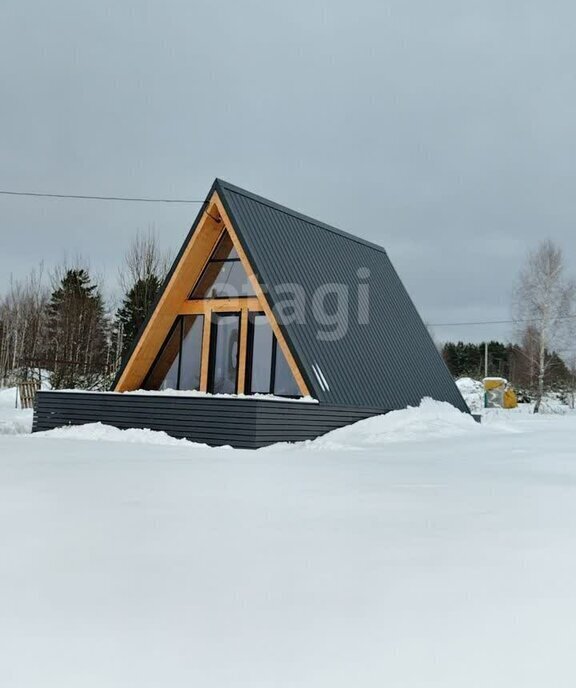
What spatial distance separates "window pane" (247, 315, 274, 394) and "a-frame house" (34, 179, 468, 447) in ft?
0.06

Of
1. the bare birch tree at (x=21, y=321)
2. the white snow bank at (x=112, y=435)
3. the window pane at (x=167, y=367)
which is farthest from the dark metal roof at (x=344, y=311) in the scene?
the bare birch tree at (x=21, y=321)

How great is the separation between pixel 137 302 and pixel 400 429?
20.3 m

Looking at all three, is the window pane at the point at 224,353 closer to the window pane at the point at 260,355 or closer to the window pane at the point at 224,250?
the window pane at the point at 260,355

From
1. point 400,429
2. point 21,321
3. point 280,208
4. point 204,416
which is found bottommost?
point 400,429

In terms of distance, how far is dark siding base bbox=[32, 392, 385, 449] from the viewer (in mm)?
10422

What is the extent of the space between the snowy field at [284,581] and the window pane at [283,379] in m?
5.55

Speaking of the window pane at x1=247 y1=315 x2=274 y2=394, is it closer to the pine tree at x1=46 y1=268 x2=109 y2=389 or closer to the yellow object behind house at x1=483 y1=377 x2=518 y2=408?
the pine tree at x1=46 y1=268 x2=109 y2=389

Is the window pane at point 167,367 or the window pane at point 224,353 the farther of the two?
the window pane at point 167,367

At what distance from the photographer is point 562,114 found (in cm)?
1767

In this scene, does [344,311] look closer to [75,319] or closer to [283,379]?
[283,379]

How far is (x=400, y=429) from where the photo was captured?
480 inches

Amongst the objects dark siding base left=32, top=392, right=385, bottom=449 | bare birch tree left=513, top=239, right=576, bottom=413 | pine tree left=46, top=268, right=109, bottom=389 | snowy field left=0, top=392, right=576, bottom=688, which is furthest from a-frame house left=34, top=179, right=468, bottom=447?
bare birch tree left=513, top=239, right=576, bottom=413

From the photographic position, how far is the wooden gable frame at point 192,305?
1267 centimetres

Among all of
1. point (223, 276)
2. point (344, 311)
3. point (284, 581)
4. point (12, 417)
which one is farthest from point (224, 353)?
point (284, 581)
